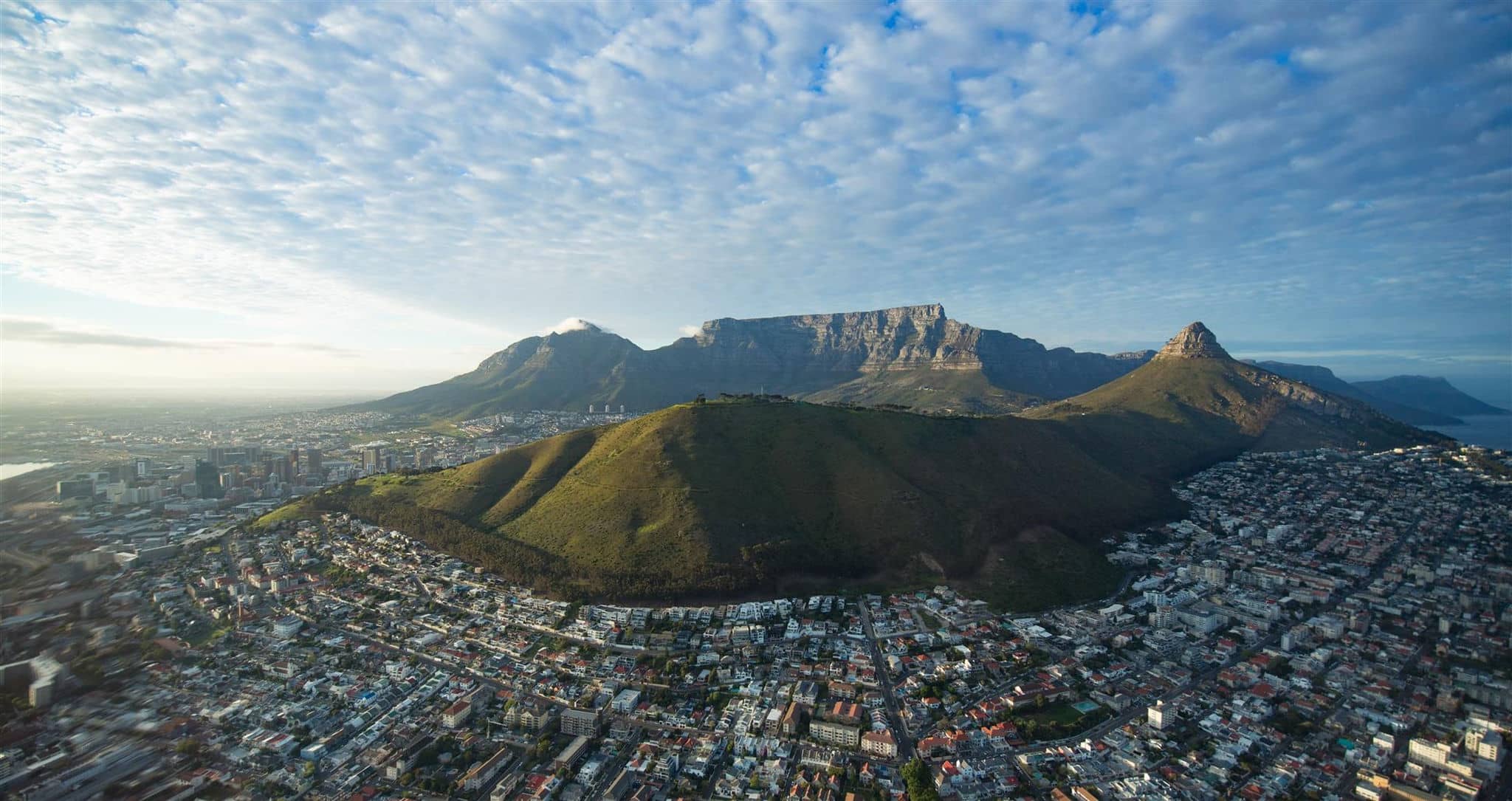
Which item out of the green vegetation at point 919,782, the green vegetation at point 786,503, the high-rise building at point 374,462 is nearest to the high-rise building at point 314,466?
the high-rise building at point 374,462

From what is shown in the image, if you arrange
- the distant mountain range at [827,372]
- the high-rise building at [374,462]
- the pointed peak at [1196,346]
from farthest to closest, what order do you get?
the distant mountain range at [827,372] → the pointed peak at [1196,346] → the high-rise building at [374,462]

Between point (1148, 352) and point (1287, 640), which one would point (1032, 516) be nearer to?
point (1287, 640)

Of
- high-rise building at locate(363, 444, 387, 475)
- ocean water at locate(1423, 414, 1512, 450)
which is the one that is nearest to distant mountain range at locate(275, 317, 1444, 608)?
high-rise building at locate(363, 444, 387, 475)

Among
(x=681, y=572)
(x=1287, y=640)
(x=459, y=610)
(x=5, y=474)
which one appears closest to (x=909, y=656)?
(x=681, y=572)

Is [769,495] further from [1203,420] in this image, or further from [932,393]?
[932,393]

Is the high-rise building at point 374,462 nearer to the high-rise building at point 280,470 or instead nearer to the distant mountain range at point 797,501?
the high-rise building at point 280,470

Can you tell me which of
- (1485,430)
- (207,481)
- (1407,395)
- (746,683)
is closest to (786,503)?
(746,683)

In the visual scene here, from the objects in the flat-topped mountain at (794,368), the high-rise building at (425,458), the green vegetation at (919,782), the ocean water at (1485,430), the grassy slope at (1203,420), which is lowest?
the green vegetation at (919,782)
